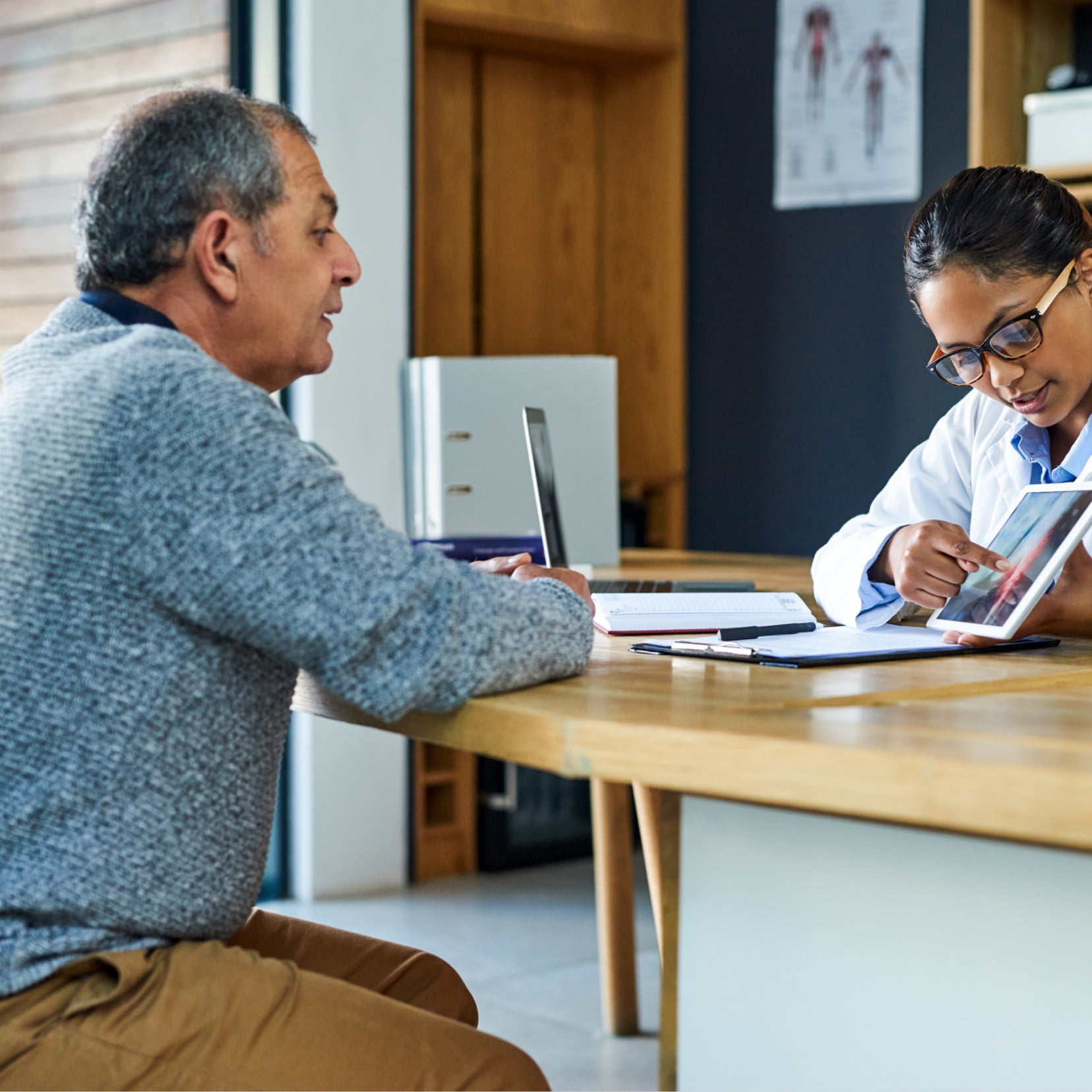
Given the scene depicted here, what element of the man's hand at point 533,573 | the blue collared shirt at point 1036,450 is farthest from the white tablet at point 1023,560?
the man's hand at point 533,573

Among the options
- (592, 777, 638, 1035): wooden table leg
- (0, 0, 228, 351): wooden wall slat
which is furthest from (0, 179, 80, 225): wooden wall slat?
(592, 777, 638, 1035): wooden table leg

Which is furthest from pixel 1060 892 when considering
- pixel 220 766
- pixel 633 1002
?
pixel 633 1002

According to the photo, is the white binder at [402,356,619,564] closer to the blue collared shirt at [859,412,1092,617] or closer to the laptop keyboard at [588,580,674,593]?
the laptop keyboard at [588,580,674,593]

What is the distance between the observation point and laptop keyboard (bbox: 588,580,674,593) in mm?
2074

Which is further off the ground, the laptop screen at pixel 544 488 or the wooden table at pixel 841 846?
the laptop screen at pixel 544 488

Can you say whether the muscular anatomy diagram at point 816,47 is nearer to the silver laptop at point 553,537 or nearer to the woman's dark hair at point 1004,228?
the silver laptop at point 553,537

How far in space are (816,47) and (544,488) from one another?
207 cm

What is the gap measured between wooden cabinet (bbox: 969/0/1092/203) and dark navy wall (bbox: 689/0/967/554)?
0.33 meters

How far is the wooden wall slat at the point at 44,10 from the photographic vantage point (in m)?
3.17

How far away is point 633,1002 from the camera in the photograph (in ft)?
8.84

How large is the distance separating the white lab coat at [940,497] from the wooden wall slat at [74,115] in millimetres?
1852

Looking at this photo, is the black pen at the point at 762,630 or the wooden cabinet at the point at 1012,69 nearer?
the black pen at the point at 762,630

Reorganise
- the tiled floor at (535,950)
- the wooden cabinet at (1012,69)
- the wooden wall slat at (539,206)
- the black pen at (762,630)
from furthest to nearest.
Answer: the wooden wall slat at (539,206) < the wooden cabinet at (1012,69) < the tiled floor at (535,950) < the black pen at (762,630)

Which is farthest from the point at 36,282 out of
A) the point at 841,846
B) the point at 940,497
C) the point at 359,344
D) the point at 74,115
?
the point at 841,846
